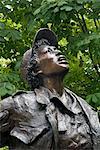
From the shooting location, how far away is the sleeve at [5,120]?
10.9ft

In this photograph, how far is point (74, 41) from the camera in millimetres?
6254

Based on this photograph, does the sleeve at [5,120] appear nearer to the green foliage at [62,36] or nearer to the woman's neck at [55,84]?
the woman's neck at [55,84]

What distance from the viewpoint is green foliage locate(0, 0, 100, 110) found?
5785mm

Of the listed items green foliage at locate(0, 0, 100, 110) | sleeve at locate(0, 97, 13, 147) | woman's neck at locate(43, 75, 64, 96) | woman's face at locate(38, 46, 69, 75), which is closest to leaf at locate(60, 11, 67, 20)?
green foliage at locate(0, 0, 100, 110)

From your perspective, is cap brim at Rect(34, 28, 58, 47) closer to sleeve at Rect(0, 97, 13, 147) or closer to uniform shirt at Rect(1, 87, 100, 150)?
uniform shirt at Rect(1, 87, 100, 150)

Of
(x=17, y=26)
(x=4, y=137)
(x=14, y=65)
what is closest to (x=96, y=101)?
(x=14, y=65)

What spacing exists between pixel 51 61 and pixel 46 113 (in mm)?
374

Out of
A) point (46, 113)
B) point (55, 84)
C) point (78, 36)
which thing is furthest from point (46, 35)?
point (78, 36)

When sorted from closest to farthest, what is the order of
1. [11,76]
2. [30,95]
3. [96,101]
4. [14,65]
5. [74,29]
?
[30,95]
[96,101]
[11,76]
[14,65]
[74,29]

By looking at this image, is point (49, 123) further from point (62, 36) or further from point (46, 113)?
point (62, 36)

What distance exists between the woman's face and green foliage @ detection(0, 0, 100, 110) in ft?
6.44

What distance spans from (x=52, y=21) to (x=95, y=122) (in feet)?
9.11

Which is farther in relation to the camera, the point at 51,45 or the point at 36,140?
the point at 51,45

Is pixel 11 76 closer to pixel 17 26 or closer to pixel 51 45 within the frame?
pixel 17 26
